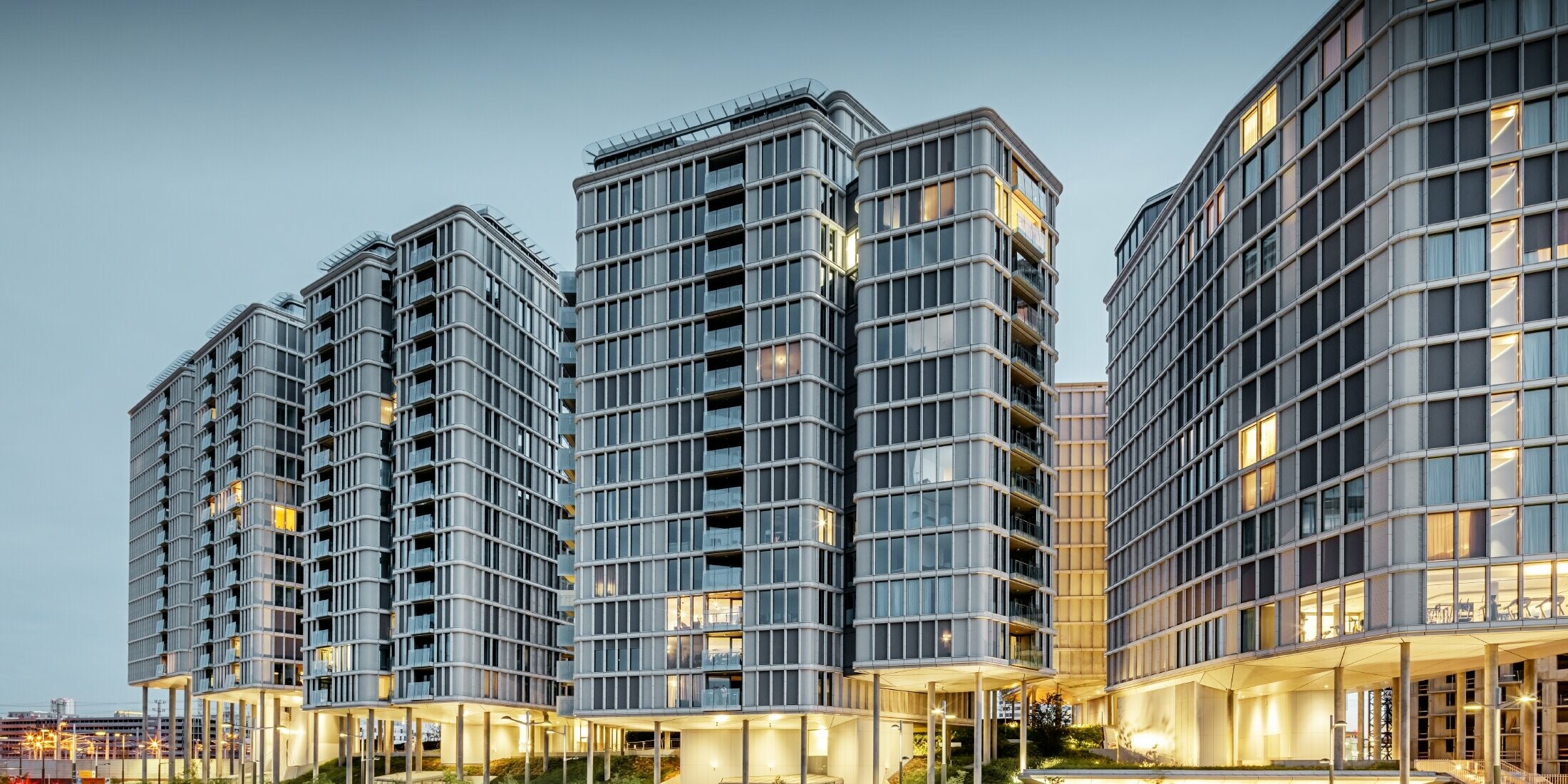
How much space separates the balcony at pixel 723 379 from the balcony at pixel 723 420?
1.48 meters

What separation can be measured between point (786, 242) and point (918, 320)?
10808 millimetres

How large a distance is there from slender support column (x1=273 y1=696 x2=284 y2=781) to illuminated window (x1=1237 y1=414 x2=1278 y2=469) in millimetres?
80851

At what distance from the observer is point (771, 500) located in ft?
291

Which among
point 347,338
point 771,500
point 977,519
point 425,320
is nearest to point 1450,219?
point 977,519

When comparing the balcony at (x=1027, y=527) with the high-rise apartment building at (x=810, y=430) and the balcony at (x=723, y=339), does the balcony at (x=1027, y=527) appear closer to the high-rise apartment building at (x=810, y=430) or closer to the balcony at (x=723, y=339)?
the high-rise apartment building at (x=810, y=430)

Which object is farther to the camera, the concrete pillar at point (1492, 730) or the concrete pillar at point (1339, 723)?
the concrete pillar at point (1339, 723)

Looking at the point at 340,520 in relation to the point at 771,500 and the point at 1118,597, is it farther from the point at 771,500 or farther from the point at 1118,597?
the point at 1118,597

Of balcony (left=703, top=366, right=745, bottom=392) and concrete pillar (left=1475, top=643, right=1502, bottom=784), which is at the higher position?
balcony (left=703, top=366, right=745, bottom=392)

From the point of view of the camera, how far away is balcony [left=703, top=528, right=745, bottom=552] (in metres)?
90.1

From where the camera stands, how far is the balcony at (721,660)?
89188 mm

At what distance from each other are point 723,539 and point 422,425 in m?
32.0

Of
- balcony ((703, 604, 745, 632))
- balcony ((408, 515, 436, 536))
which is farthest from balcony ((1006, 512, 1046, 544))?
balcony ((408, 515, 436, 536))

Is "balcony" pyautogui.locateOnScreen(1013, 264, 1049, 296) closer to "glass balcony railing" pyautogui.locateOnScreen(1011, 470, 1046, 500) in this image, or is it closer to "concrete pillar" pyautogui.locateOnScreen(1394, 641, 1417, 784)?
"glass balcony railing" pyautogui.locateOnScreen(1011, 470, 1046, 500)

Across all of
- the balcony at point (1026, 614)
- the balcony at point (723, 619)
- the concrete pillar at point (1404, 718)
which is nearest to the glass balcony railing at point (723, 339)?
the balcony at point (723, 619)
